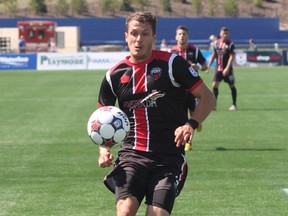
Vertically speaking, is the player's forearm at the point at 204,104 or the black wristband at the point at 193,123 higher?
the player's forearm at the point at 204,104

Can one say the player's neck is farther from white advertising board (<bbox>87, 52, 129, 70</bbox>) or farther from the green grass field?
white advertising board (<bbox>87, 52, 129, 70</bbox>)

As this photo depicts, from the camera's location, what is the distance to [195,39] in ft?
290

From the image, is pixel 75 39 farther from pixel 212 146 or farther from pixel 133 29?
pixel 133 29

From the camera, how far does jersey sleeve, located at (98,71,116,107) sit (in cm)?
683

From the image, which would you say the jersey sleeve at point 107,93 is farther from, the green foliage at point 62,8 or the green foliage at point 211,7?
the green foliage at point 211,7

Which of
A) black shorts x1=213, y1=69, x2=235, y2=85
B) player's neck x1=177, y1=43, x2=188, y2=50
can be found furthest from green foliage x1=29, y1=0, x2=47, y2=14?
player's neck x1=177, y1=43, x2=188, y2=50

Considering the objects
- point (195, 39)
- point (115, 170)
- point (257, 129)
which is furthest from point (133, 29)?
point (195, 39)

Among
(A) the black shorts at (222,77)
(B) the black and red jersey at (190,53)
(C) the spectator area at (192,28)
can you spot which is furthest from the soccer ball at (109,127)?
(C) the spectator area at (192,28)

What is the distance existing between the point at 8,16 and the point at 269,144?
88.4 metres

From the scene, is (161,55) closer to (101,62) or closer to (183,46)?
(183,46)

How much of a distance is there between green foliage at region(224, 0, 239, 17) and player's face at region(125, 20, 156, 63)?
95669 mm

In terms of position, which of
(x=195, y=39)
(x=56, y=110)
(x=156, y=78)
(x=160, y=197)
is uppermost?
(x=156, y=78)

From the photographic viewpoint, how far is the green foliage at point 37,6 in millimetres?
100625

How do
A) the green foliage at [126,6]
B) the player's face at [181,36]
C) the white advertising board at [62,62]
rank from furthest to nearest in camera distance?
the green foliage at [126,6] → the white advertising board at [62,62] → the player's face at [181,36]
